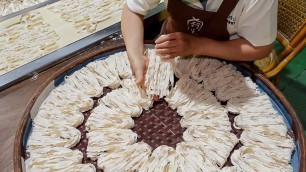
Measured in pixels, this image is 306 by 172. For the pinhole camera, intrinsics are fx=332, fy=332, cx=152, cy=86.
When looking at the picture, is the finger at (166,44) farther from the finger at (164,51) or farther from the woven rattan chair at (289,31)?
the woven rattan chair at (289,31)

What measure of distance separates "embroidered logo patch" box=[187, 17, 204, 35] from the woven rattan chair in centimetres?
51

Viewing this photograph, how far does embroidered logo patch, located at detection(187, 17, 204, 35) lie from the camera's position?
1.17m

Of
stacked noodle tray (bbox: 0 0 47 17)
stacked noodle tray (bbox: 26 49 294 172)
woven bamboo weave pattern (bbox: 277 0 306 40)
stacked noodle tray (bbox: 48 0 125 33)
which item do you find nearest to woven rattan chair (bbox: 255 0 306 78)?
woven bamboo weave pattern (bbox: 277 0 306 40)

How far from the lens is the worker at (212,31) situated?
3.39ft

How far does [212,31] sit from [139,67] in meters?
0.30

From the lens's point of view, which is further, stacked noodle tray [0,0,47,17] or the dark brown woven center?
stacked noodle tray [0,0,47,17]

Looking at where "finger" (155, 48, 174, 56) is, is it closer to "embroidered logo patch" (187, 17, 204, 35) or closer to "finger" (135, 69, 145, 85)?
"finger" (135, 69, 145, 85)

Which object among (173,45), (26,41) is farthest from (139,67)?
(26,41)

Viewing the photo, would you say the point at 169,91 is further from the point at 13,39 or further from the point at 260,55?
the point at 13,39

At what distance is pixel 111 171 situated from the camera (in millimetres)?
854

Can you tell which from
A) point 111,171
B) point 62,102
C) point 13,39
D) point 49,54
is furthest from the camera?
point 13,39

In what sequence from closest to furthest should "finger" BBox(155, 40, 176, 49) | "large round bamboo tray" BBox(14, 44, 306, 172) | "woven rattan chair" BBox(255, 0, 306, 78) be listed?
1. "large round bamboo tray" BBox(14, 44, 306, 172)
2. "finger" BBox(155, 40, 176, 49)
3. "woven rattan chair" BBox(255, 0, 306, 78)

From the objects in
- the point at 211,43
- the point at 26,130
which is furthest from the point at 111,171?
the point at 211,43

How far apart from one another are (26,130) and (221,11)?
0.71 metres
